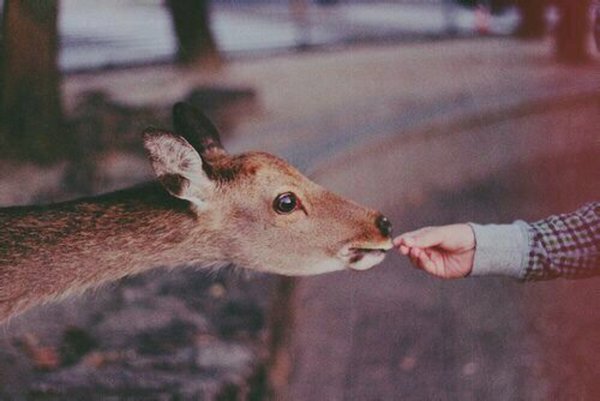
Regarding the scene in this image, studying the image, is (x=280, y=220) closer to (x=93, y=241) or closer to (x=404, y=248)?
(x=404, y=248)

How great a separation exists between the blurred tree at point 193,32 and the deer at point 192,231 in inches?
346

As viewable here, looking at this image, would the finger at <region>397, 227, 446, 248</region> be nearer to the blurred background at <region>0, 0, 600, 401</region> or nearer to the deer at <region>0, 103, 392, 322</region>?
the deer at <region>0, 103, 392, 322</region>

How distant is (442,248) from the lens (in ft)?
9.99

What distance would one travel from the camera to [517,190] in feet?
26.0

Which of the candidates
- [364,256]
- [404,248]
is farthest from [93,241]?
[404,248]

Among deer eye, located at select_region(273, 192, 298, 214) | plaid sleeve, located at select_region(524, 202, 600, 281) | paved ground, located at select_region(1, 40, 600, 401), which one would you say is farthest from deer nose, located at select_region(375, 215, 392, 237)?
paved ground, located at select_region(1, 40, 600, 401)

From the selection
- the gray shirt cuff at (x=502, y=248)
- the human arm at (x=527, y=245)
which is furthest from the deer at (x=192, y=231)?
the gray shirt cuff at (x=502, y=248)

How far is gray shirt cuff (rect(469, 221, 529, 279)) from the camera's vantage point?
117 inches

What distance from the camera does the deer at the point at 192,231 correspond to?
109 inches

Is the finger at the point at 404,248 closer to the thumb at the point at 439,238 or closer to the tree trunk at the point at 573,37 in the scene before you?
the thumb at the point at 439,238

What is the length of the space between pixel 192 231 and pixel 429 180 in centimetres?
529

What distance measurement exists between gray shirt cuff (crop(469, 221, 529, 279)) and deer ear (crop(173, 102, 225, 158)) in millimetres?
1013

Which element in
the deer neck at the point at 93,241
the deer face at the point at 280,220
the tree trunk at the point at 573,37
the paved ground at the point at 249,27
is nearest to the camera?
the deer neck at the point at 93,241

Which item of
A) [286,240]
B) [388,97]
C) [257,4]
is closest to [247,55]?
[388,97]
